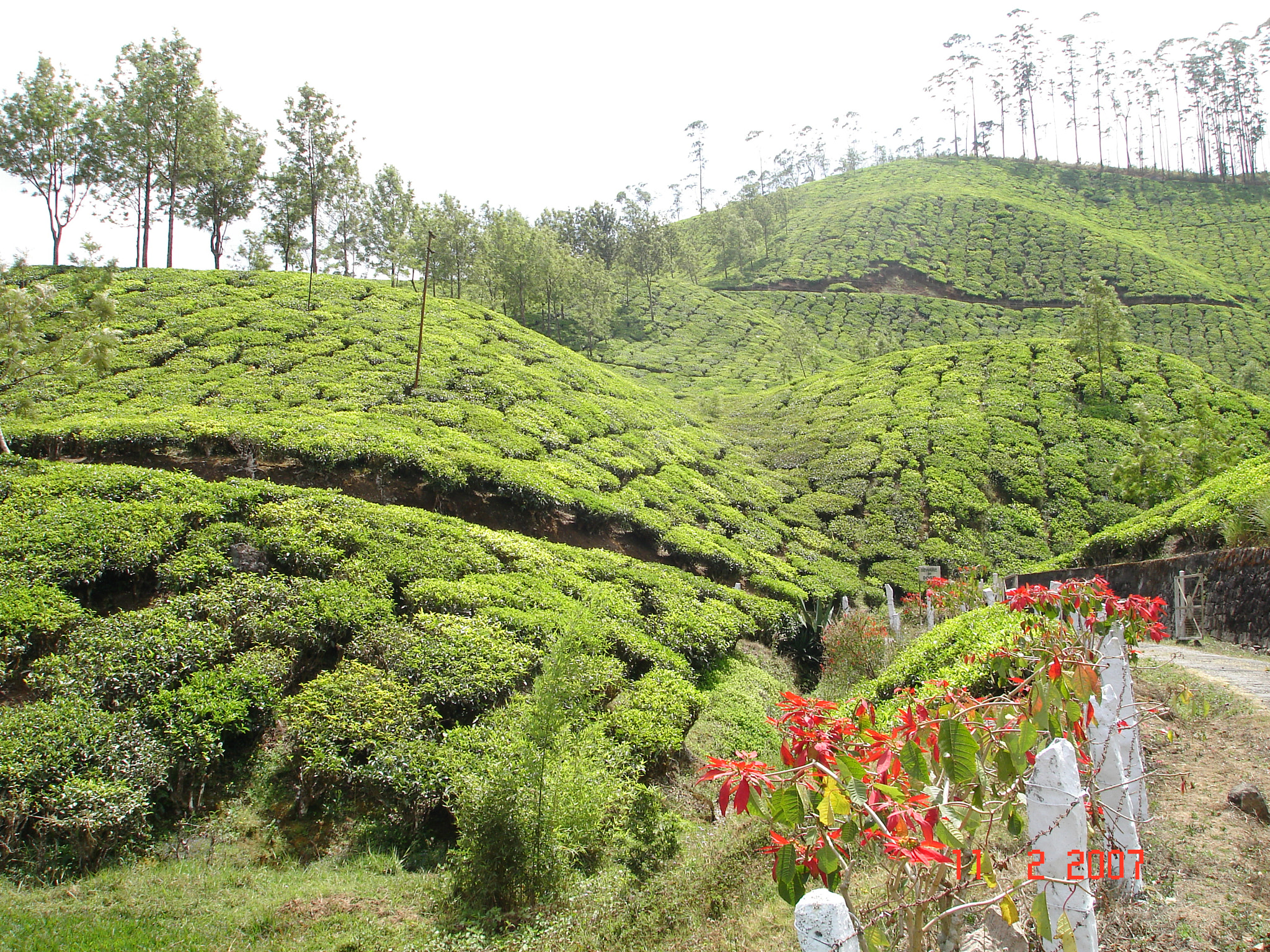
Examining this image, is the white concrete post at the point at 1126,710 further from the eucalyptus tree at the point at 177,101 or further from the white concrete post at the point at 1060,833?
the eucalyptus tree at the point at 177,101

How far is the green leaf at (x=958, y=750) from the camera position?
269cm

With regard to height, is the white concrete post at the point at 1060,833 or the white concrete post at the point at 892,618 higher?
the white concrete post at the point at 1060,833

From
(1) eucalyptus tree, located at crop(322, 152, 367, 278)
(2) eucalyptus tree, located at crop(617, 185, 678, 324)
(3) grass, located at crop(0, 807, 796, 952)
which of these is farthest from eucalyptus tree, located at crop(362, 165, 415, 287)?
(3) grass, located at crop(0, 807, 796, 952)

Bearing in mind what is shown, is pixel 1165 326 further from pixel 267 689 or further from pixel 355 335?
pixel 267 689

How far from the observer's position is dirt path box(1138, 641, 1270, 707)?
713cm

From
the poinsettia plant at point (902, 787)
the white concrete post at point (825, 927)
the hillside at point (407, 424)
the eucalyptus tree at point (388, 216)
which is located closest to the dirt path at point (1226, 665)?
the poinsettia plant at point (902, 787)

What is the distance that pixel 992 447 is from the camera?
23859 mm

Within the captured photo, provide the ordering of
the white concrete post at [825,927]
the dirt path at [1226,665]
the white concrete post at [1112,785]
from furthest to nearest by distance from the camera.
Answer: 1. the dirt path at [1226,665]
2. the white concrete post at [1112,785]
3. the white concrete post at [825,927]

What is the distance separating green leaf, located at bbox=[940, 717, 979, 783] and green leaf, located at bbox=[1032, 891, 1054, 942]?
1.57 ft

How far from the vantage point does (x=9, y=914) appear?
4.86m

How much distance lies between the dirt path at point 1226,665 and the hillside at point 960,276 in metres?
27.8

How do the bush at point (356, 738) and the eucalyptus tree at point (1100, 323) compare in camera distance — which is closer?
the bush at point (356, 738)

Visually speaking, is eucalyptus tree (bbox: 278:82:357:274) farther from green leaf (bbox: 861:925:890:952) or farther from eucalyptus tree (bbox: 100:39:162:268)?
green leaf (bbox: 861:925:890:952)

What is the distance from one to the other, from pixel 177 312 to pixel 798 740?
25.8m
